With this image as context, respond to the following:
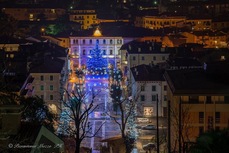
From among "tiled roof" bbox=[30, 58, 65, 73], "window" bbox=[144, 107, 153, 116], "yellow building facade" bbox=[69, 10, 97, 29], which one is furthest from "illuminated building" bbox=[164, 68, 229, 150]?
"yellow building facade" bbox=[69, 10, 97, 29]

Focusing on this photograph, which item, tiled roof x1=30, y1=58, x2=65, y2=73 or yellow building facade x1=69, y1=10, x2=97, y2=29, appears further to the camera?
yellow building facade x1=69, y1=10, x2=97, y2=29

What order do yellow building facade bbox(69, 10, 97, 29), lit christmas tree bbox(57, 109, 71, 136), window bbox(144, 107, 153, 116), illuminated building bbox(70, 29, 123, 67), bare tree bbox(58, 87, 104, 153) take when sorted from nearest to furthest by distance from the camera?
bare tree bbox(58, 87, 104, 153) < lit christmas tree bbox(57, 109, 71, 136) < window bbox(144, 107, 153, 116) < illuminated building bbox(70, 29, 123, 67) < yellow building facade bbox(69, 10, 97, 29)

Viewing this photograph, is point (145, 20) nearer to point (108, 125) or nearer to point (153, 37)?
point (153, 37)

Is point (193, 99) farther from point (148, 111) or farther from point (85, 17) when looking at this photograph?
point (85, 17)

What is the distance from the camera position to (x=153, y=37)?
49.4 m

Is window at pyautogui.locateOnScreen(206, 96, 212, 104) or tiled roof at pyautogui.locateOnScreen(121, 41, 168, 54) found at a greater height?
tiled roof at pyautogui.locateOnScreen(121, 41, 168, 54)

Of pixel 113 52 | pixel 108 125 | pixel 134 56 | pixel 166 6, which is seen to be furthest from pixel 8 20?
pixel 108 125

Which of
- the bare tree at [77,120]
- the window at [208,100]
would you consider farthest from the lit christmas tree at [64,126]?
the window at [208,100]

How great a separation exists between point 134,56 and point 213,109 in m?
19.4

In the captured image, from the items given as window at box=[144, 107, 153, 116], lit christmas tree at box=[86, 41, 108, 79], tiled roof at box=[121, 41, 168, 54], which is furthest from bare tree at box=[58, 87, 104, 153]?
tiled roof at box=[121, 41, 168, 54]

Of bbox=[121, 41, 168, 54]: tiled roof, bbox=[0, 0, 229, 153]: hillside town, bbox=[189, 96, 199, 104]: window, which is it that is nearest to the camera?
bbox=[0, 0, 229, 153]: hillside town

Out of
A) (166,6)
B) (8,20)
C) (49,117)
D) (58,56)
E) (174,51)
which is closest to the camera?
(49,117)

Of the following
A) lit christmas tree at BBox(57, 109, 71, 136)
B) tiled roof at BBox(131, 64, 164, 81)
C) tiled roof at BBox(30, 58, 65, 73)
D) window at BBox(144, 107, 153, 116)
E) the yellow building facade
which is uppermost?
the yellow building facade

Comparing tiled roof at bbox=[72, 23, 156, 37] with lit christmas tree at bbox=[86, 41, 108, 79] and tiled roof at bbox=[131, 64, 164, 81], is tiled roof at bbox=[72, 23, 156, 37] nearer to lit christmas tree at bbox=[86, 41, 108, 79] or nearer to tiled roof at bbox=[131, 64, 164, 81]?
lit christmas tree at bbox=[86, 41, 108, 79]
